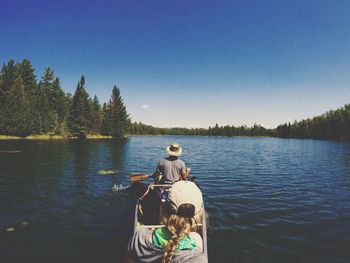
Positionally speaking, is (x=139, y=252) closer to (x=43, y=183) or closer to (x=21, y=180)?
(x=43, y=183)

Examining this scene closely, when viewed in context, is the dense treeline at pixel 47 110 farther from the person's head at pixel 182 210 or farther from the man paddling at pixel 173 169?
the person's head at pixel 182 210

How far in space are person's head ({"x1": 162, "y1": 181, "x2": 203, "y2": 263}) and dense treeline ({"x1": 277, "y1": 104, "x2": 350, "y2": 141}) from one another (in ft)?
492

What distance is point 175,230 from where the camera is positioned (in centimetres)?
307

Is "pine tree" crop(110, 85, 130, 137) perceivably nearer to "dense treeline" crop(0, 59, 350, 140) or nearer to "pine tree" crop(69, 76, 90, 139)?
"dense treeline" crop(0, 59, 350, 140)

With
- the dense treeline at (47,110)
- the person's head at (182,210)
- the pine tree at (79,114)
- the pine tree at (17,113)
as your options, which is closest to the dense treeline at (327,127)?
the dense treeline at (47,110)

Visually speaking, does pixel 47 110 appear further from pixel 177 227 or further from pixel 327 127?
pixel 327 127

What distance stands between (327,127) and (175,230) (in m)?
171

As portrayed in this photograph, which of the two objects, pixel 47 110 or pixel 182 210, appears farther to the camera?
pixel 47 110

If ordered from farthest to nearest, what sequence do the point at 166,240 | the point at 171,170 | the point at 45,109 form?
the point at 45,109 < the point at 171,170 < the point at 166,240

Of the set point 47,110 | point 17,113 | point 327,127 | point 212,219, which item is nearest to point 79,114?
point 47,110


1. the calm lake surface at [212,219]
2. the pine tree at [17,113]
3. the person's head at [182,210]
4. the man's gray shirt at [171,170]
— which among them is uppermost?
the pine tree at [17,113]

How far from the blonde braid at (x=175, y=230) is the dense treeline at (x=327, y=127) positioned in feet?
492

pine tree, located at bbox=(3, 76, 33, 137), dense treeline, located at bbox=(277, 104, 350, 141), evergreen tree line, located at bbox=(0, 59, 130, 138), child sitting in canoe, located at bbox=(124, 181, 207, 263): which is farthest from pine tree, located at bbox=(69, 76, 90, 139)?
dense treeline, located at bbox=(277, 104, 350, 141)

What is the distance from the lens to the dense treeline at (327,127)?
434ft
